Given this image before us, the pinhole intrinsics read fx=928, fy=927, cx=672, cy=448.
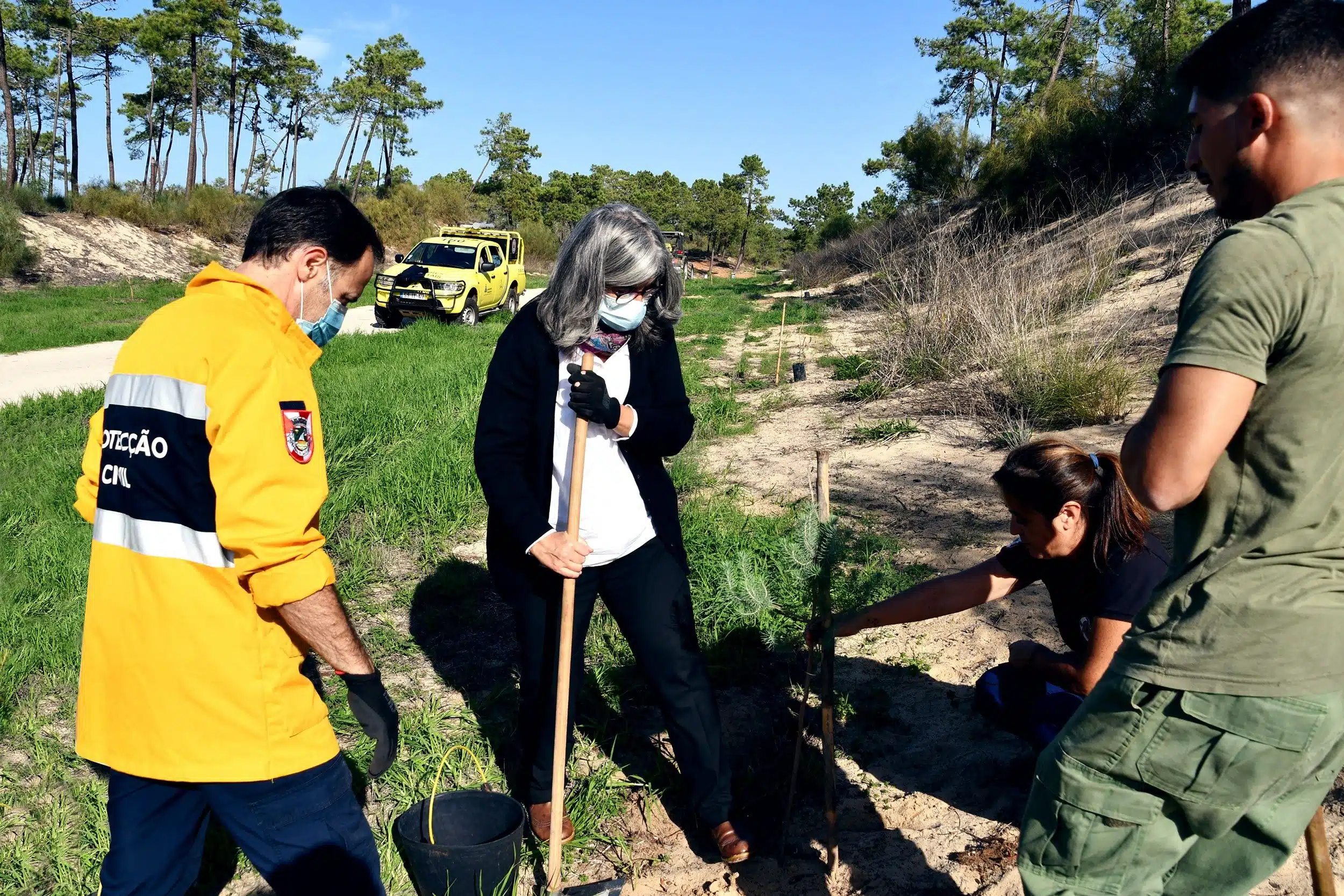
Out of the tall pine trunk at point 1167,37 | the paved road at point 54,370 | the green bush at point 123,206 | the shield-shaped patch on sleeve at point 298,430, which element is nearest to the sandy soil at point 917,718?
the shield-shaped patch on sleeve at point 298,430

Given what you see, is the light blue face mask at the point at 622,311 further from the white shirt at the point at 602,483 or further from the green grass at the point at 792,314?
the green grass at the point at 792,314

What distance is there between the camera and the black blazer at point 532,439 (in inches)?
104

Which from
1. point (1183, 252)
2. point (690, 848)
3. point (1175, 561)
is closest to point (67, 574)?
point (690, 848)

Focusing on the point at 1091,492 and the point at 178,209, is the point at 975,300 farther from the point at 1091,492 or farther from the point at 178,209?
the point at 178,209

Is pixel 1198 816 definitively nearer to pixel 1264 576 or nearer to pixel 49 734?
pixel 1264 576

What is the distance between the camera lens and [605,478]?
106 inches

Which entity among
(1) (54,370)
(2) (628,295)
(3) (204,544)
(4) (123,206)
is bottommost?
(1) (54,370)

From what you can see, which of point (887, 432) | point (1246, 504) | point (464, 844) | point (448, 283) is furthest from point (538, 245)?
point (1246, 504)

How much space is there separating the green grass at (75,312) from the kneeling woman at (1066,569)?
12856 millimetres

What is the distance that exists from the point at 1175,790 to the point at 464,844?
80.1 inches

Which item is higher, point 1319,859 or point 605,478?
point 605,478

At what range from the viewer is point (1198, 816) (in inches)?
56.9

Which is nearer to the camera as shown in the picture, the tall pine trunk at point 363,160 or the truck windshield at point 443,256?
the truck windshield at point 443,256

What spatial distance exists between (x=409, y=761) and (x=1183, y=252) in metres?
11.2
